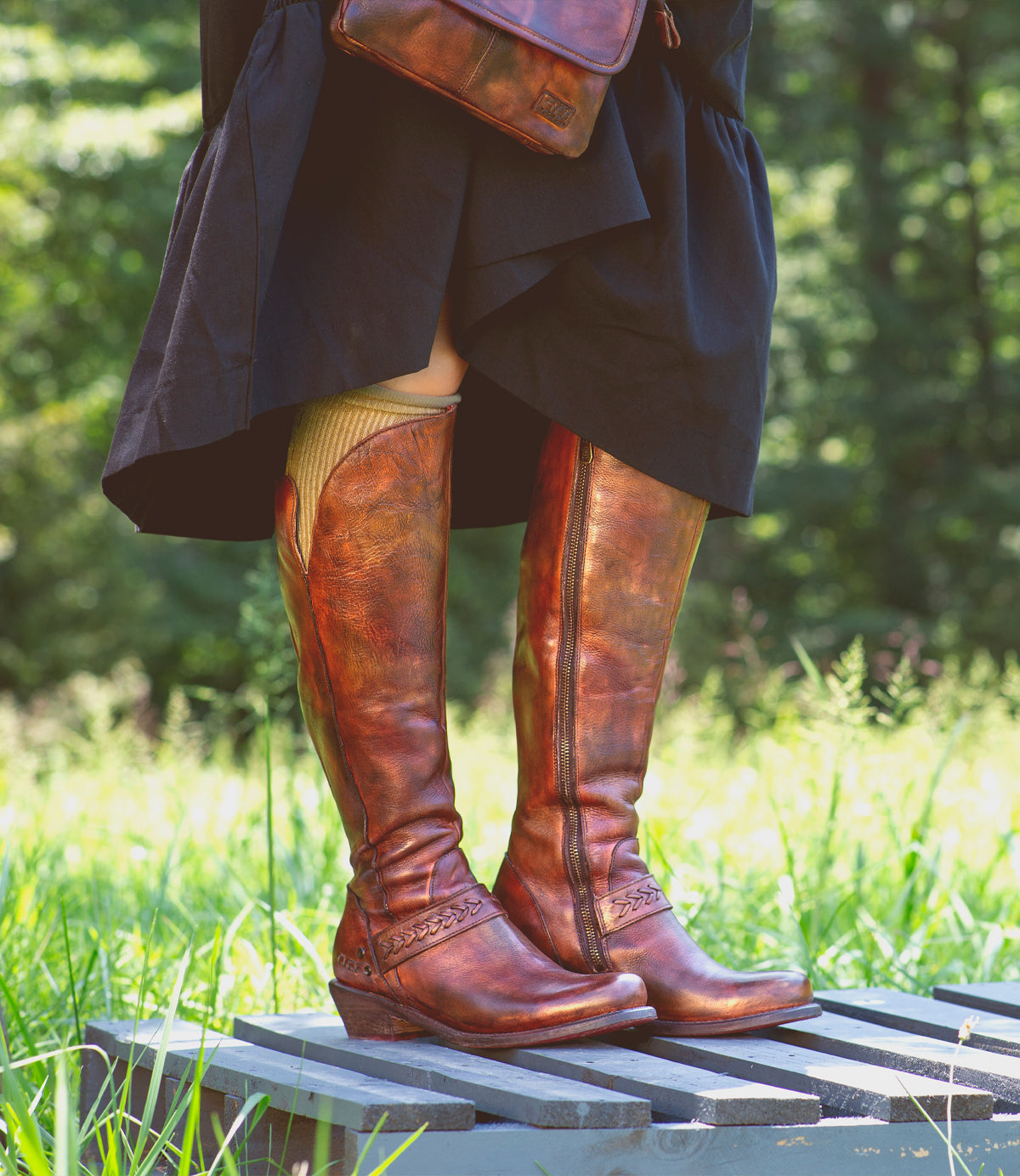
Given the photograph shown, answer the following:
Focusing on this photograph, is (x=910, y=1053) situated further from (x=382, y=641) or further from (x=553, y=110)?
(x=553, y=110)

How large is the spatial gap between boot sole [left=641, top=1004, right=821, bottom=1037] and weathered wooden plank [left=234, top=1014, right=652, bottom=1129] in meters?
0.22

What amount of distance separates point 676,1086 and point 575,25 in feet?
3.34

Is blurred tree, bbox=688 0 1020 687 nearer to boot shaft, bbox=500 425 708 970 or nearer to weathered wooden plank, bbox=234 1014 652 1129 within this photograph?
boot shaft, bbox=500 425 708 970

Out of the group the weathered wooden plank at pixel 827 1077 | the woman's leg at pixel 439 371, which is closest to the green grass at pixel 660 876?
the weathered wooden plank at pixel 827 1077

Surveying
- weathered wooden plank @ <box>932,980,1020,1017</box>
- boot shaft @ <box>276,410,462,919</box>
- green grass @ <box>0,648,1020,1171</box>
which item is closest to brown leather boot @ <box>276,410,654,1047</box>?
boot shaft @ <box>276,410,462,919</box>

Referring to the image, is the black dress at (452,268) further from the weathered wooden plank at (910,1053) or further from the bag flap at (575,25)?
the weathered wooden plank at (910,1053)

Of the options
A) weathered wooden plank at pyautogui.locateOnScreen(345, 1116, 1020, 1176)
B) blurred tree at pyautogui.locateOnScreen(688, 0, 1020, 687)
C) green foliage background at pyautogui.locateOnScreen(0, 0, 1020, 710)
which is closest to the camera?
weathered wooden plank at pyautogui.locateOnScreen(345, 1116, 1020, 1176)

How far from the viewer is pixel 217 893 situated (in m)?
2.46

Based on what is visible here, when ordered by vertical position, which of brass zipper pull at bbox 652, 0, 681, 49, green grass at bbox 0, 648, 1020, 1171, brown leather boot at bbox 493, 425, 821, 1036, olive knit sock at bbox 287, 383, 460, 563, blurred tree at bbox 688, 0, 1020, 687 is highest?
blurred tree at bbox 688, 0, 1020, 687

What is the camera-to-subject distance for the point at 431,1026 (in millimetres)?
1383

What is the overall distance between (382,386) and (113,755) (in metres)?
3.39

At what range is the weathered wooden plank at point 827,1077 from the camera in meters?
1.23

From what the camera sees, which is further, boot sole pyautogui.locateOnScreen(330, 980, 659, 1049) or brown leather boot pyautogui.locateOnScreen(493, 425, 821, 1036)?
brown leather boot pyautogui.locateOnScreen(493, 425, 821, 1036)

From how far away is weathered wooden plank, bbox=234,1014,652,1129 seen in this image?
45.1 inches
